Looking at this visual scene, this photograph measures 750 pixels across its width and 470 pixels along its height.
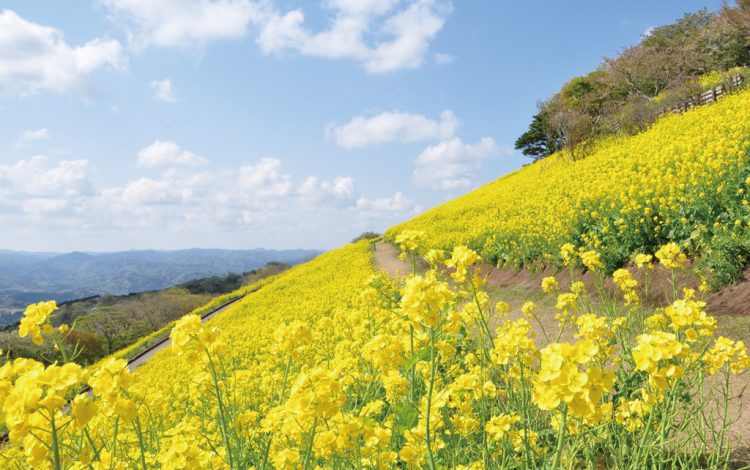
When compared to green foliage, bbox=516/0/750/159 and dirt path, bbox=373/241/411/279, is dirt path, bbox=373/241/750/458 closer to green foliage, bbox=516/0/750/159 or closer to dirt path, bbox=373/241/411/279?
dirt path, bbox=373/241/411/279

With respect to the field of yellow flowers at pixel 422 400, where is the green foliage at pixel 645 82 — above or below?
above

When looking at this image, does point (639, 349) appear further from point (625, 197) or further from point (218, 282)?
point (218, 282)

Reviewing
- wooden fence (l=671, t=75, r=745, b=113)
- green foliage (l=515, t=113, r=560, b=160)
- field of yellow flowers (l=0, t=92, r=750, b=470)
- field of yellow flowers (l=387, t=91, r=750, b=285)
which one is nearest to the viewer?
field of yellow flowers (l=0, t=92, r=750, b=470)

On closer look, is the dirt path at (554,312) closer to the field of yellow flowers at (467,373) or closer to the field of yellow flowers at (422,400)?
the field of yellow flowers at (467,373)

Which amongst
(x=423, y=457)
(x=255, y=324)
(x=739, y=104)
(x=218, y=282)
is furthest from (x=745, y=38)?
(x=218, y=282)

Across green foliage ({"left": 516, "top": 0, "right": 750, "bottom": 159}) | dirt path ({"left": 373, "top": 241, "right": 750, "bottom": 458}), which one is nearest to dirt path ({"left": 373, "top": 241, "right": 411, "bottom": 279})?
dirt path ({"left": 373, "top": 241, "right": 750, "bottom": 458})

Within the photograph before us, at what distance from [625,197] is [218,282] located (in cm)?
6215

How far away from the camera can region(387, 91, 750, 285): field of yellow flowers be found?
6969 millimetres

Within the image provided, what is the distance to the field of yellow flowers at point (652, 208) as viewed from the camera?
6969mm

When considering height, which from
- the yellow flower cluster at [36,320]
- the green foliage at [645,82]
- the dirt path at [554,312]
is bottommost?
the dirt path at [554,312]

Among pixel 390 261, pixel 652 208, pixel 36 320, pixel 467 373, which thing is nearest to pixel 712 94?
pixel 390 261

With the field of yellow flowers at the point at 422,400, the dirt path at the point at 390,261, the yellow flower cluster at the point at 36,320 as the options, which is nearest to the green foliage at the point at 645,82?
the dirt path at the point at 390,261

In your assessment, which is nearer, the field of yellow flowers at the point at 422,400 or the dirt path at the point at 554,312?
the field of yellow flowers at the point at 422,400

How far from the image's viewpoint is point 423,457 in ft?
7.59
